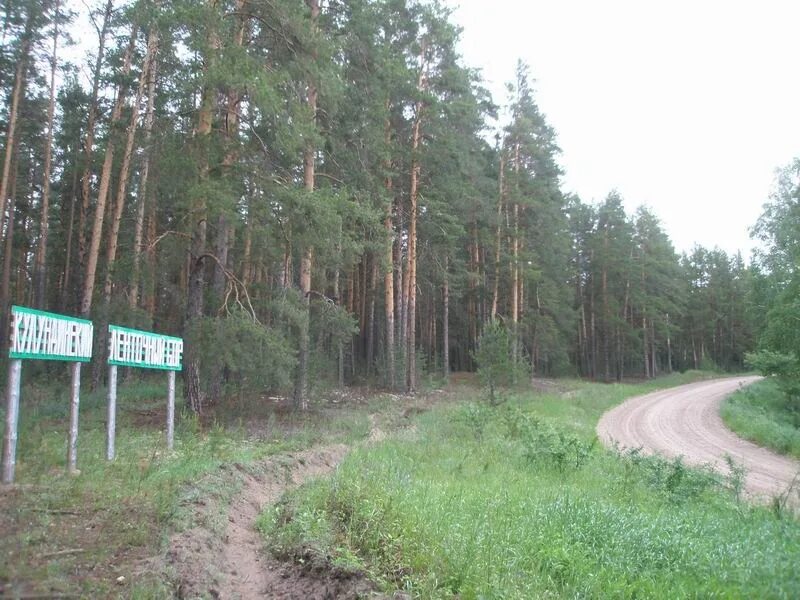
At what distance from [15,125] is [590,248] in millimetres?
46139

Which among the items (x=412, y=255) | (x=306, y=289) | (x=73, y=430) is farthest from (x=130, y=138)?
(x=73, y=430)

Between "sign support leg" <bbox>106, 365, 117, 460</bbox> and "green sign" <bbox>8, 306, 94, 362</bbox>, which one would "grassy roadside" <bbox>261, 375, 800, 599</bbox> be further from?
"green sign" <bbox>8, 306, 94, 362</bbox>

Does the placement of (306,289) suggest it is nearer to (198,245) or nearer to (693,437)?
(198,245)

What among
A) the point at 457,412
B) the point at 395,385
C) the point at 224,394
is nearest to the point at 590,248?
the point at 395,385

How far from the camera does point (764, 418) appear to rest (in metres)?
23.0

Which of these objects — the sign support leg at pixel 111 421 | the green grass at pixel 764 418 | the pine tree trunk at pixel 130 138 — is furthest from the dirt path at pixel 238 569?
the green grass at pixel 764 418

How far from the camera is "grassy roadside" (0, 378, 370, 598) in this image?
13.4ft

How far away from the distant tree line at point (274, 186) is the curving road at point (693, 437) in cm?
506

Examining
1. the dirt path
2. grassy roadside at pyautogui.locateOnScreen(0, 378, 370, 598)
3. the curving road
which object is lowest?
the curving road

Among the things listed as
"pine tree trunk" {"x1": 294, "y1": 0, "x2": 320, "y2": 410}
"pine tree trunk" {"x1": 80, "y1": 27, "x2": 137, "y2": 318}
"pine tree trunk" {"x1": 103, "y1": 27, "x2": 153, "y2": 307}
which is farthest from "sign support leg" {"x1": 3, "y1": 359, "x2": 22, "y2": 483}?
"pine tree trunk" {"x1": 80, "y1": 27, "x2": 137, "y2": 318}

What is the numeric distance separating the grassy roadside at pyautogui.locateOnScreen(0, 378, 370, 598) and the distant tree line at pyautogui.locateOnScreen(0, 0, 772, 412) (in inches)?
81.9

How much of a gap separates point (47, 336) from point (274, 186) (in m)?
7.17

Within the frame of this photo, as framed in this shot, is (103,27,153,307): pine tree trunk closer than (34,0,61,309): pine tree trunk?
Yes

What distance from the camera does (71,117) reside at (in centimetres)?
2319
